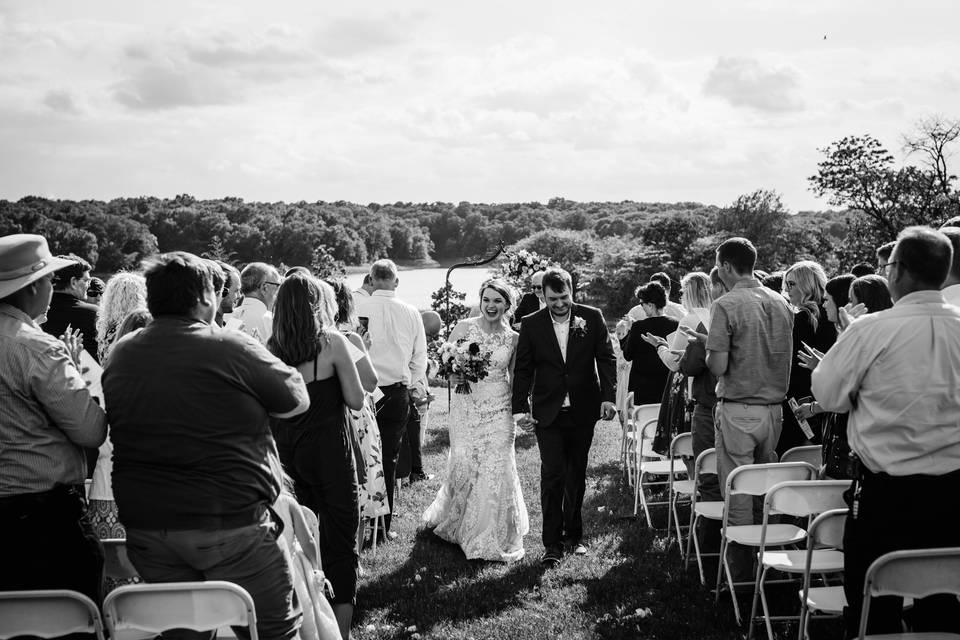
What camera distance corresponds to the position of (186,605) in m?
2.84

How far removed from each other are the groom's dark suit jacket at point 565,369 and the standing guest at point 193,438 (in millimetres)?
3354

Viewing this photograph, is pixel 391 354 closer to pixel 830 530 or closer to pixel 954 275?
pixel 830 530

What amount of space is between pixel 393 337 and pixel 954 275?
460 centimetres

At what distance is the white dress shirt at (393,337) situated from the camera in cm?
714

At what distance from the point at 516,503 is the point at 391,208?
4327 centimetres

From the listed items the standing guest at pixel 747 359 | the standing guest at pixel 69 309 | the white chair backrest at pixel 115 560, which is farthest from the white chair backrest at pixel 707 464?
the standing guest at pixel 69 309

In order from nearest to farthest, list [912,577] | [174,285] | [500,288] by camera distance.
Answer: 1. [174,285]
2. [912,577]
3. [500,288]

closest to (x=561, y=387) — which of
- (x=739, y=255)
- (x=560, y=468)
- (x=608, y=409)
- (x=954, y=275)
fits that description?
(x=608, y=409)

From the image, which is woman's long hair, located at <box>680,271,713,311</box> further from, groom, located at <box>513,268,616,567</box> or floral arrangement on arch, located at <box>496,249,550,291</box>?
floral arrangement on arch, located at <box>496,249,550,291</box>

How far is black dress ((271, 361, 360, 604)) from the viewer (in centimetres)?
445

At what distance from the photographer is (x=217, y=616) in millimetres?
2834

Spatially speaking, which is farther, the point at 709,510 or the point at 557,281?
the point at 557,281

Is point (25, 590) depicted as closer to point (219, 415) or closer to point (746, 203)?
point (219, 415)

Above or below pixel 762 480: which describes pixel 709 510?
below
